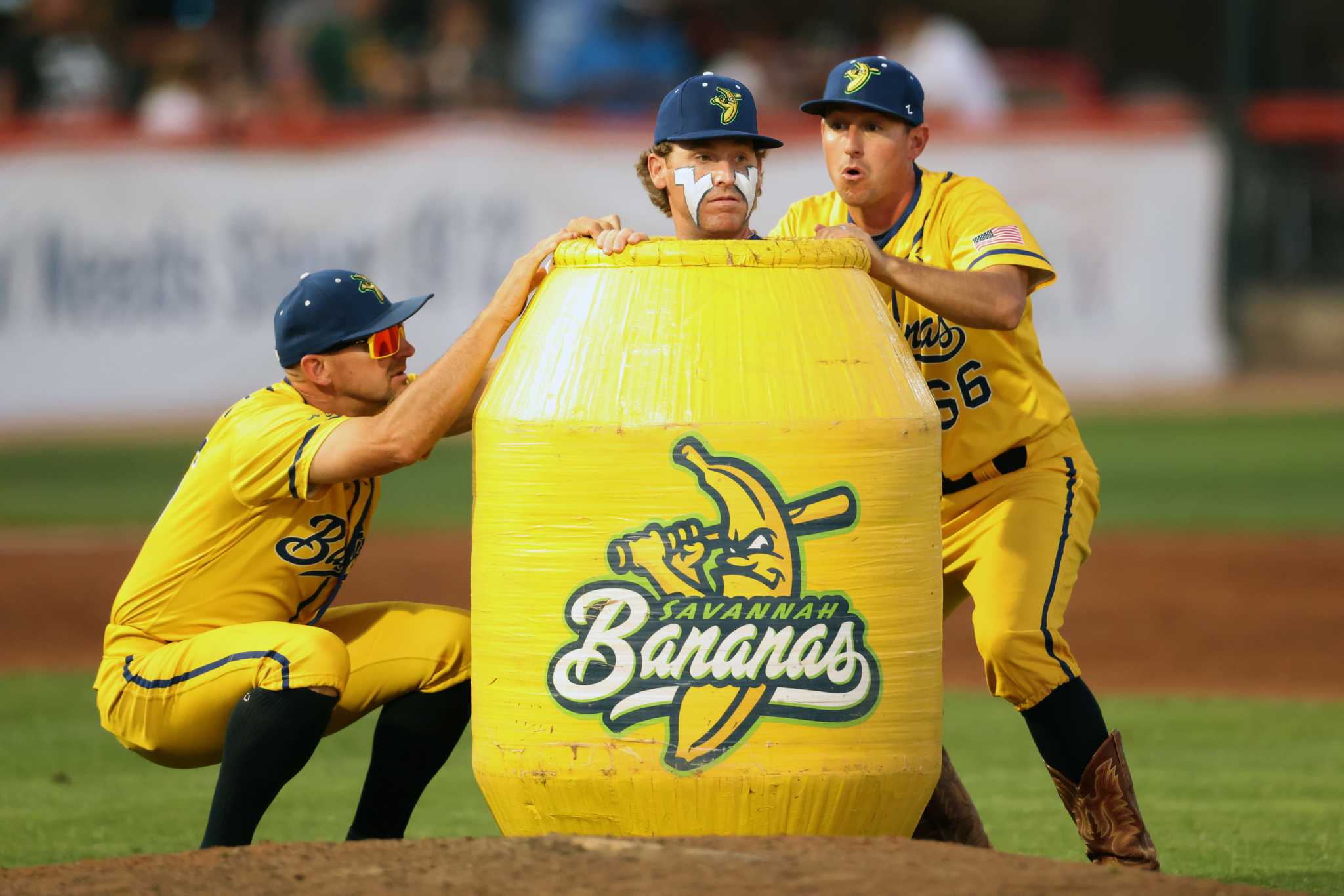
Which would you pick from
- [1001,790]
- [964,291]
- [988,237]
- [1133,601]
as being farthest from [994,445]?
[1133,601]

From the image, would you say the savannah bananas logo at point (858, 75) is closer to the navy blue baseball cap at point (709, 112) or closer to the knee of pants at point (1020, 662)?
the navy blue baseball cap at point (709, 112)

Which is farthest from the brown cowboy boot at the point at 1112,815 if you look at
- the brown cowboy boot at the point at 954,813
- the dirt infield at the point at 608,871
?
the dirt infield at the point at 608,871

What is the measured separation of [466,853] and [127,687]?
1.31 m

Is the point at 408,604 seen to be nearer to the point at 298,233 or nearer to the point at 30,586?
the point at 30,586

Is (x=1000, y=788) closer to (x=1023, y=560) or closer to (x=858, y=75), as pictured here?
(x=1023, y=560)

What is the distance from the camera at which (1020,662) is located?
5.25m

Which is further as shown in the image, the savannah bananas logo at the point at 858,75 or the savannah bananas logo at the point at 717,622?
the savannah bananas logo at the point at 858,75

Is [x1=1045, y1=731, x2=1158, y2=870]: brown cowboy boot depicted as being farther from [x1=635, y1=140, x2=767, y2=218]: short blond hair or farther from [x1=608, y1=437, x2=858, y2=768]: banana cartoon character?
[x1=635, y1=140, x2=767, y2=218]: short blond hair

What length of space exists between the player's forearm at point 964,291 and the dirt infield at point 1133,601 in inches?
164

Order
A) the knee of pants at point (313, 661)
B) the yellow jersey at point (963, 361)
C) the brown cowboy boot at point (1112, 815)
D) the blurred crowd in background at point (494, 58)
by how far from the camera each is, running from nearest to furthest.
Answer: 1. the knee of pants at point (313, 661)
2. the brown cowboy boot at point (1112, 815)
3. the yellow jersey at point (963, 361)
4. the blurred crowd in background at point (494, 58)

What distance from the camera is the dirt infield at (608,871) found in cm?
399

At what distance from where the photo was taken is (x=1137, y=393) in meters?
19.1

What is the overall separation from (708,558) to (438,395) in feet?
2.86

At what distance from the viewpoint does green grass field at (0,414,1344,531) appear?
13.4 m
